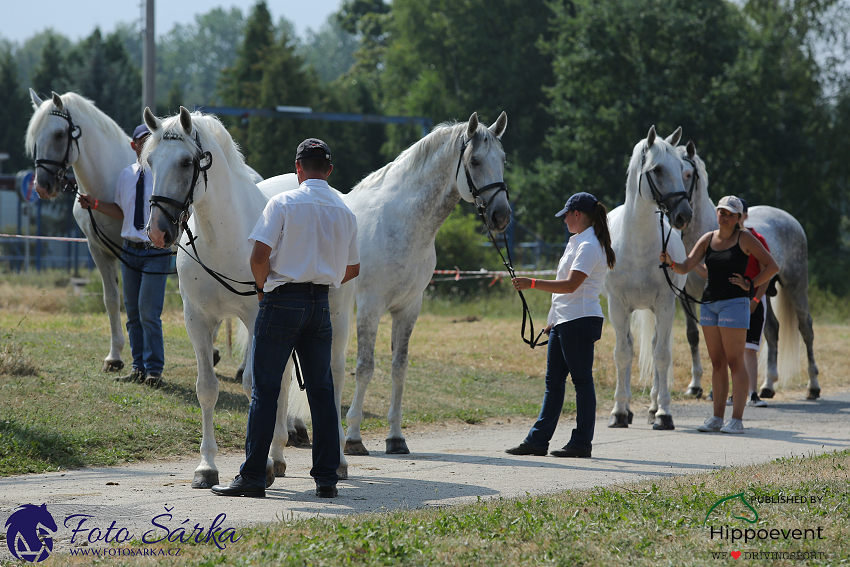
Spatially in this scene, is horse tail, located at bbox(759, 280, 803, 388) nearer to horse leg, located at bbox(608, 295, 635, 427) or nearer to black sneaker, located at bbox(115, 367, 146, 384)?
horse leg, located at bbox(608, 295, 635, 427)

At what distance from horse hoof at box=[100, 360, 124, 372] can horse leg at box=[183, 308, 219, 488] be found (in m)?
4.08

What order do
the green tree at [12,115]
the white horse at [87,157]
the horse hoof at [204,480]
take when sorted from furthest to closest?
the green tree at [12,115]
the white horse at [87,157]
the horse hoof at [204,480]

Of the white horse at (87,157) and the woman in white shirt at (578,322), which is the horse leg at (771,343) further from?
the white horse at (87,157)

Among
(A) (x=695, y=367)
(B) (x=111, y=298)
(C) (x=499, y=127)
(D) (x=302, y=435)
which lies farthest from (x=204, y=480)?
(A) (x=695, y=367)

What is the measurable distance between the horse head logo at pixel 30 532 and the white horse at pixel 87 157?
4.64 metres

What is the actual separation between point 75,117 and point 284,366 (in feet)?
17.3

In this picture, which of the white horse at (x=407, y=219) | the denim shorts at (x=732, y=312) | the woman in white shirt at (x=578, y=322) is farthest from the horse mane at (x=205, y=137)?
the denim shorts at (x=732, y=312)

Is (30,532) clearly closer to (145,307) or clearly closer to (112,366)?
(145,307)

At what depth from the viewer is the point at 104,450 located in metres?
6.66

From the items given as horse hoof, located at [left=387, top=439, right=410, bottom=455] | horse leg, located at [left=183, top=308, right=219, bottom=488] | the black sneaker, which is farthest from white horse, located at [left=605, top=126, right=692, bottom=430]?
the black sneaker

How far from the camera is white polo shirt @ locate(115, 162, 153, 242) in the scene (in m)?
8.45

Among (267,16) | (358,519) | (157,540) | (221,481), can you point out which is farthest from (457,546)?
(267,16)

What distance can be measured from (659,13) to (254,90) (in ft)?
79.3

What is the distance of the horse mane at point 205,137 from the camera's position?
5160 millimetres
